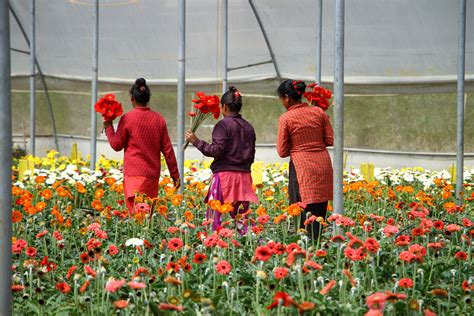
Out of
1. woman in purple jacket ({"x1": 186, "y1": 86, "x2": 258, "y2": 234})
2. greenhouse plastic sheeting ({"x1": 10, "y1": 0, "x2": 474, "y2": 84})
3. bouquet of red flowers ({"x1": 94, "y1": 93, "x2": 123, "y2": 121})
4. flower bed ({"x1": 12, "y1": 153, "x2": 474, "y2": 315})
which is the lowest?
flower bed ({"x1": 12, "y1": 153, "x2": 474, "y2": 315})

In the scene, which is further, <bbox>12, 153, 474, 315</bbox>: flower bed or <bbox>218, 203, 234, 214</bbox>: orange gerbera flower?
<bbox>218, 203, 234, 214</bbox>: orange gerbera flower

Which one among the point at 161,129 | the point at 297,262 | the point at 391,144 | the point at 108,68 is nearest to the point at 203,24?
the point at 108,68

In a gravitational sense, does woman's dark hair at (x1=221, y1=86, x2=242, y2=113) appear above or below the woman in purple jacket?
above

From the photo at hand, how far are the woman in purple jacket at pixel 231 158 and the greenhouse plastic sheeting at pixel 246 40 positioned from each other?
5379 millimetres

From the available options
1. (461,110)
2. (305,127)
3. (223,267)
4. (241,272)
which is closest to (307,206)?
(305,127)

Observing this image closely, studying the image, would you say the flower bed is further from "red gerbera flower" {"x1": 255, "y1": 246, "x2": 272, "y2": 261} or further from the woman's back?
the woman's back

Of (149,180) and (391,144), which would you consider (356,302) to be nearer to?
(149,180)

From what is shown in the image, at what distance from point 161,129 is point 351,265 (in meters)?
2.08

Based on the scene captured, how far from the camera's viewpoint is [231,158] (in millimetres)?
5684

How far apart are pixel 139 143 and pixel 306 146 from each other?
109 cm

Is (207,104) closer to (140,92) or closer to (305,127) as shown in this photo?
(140,92)

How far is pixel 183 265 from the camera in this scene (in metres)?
3.41

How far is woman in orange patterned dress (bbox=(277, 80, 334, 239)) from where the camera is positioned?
5.46m

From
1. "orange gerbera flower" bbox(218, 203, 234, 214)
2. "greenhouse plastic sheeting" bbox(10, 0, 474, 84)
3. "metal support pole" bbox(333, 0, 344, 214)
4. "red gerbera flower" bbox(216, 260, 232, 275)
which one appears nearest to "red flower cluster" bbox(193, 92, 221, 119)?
"metal support pole" bbox(333, 0, 344, 214)
